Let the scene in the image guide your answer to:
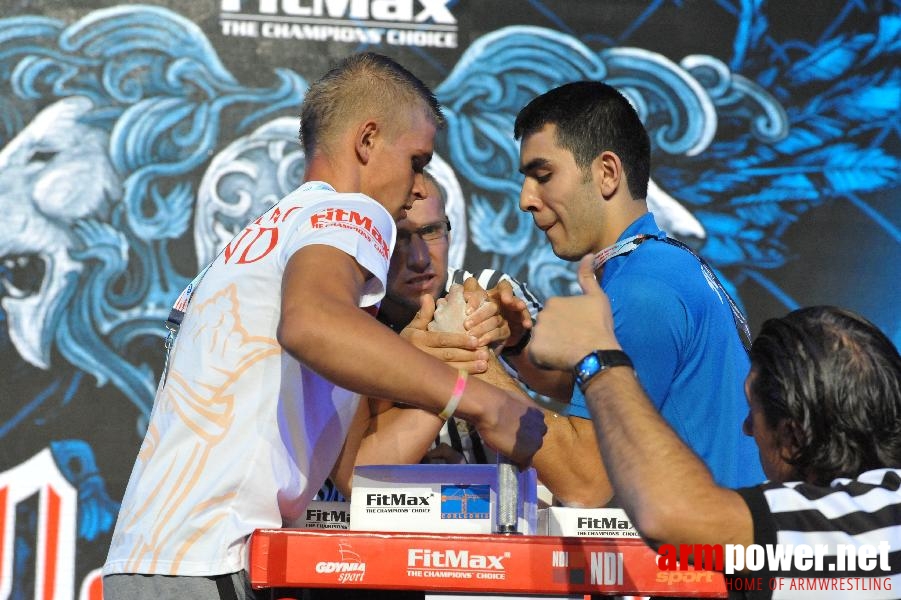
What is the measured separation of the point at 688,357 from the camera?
241cm

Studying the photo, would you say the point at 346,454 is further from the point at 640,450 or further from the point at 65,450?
the point at 65,450

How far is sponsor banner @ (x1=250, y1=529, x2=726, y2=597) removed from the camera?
Result: 1.71 m

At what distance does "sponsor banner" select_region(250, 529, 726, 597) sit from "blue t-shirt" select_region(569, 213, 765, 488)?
651 mm

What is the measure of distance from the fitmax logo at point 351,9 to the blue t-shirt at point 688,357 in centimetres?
233

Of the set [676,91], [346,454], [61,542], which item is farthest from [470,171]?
[346,454]

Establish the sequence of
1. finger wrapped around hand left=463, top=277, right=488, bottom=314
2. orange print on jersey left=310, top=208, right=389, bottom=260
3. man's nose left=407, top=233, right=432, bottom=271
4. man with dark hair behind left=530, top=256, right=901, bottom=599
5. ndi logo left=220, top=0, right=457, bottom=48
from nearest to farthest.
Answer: man with dark hair behind left=530, top=256, right=901, bottom=599 < orange print on jersey left=310, top=208, right=389, bottom=260 < finger wrapped around hand left=463, top=277, right=488, bottom=314 < man's nose left=407, top=233, right=432, bottom=271 < ndi logo left=220, top=0, right=457, bottom=48

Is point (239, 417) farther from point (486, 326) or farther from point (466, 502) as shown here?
point (486, 326)

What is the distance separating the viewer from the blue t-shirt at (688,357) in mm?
2350

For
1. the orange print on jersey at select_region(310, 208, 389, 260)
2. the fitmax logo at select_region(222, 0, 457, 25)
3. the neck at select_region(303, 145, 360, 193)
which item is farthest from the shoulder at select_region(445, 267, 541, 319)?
the orange print on jersey at select_region(310, 208, 389, 260)

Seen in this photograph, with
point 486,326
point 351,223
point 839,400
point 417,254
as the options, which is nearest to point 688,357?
point 486,326

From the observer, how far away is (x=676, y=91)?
15.0 feet

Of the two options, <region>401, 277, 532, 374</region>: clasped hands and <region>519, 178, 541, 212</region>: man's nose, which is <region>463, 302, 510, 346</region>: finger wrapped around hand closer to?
<region>401, 277, 532, 374</region>: clasped hands

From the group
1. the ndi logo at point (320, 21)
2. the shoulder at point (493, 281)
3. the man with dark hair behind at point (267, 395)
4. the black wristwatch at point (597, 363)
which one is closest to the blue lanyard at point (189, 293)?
the man with dark hair behind at point (267, 395)

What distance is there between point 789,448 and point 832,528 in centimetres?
15
